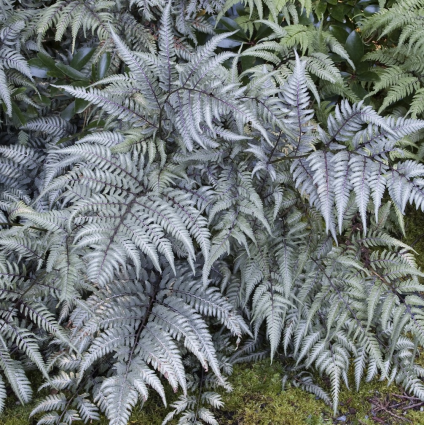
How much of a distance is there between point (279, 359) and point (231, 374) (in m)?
0.36

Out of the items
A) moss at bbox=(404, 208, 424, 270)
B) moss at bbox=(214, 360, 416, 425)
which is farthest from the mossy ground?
moss at bbox=(404, 208, 424, 270)

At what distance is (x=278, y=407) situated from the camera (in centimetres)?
275

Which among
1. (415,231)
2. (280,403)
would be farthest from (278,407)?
(415,231)

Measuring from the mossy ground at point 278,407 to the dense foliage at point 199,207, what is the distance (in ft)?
0.30

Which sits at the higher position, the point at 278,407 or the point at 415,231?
the point at 415,231

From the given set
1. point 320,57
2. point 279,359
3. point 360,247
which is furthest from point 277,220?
point 320,57

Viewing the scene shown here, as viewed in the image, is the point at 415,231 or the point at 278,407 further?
the point at 415,231

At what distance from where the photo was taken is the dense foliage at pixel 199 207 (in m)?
2.48

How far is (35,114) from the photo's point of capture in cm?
331

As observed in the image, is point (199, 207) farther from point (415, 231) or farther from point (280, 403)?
point (415, 231)

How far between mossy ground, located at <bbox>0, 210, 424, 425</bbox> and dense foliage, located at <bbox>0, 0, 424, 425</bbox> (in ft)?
0.30

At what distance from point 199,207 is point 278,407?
4.33 feet

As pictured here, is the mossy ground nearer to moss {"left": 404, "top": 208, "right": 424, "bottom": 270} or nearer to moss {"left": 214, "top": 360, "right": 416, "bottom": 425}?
Result: moss {"left": 214, "top": 360, "right": 416, "bottom": 425}

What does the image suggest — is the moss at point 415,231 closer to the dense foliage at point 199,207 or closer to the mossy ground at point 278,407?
the dense foliage at point 199,207
